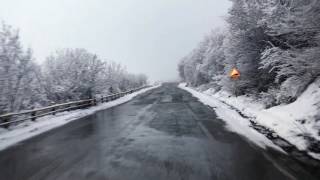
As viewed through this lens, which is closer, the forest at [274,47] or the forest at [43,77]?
the forest at [274,47]

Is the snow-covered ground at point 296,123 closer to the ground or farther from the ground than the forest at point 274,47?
closer to the ground

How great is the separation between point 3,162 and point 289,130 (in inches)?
353

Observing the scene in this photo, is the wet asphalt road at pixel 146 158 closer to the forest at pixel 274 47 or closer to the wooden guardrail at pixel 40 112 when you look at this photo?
the wooden guardrail at pixel 40 112

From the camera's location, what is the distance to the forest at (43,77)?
13.4 m

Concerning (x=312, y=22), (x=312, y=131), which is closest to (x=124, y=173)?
(x=312, y=131)

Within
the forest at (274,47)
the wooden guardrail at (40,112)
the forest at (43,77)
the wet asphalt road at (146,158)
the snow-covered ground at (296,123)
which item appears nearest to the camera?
the wet asphalt road at (146,158)

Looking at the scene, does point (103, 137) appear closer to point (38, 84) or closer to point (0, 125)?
point (0, 125)

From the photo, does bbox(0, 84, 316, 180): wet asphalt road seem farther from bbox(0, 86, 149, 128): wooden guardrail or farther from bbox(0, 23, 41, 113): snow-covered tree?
bbox(0, 23, 41, 113): snow-covered tree

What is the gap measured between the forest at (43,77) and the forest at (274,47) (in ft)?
43.1

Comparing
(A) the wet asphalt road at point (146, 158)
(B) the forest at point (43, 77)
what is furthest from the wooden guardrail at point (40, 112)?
(A) the wet asphalt road at point (146, 158)

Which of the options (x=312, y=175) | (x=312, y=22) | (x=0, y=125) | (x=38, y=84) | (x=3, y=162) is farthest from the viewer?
(x=38, y=84)

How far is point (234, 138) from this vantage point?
838 centimetres

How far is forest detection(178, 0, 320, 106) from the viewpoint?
9359 mm

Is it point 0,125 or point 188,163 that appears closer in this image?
point 188,163
